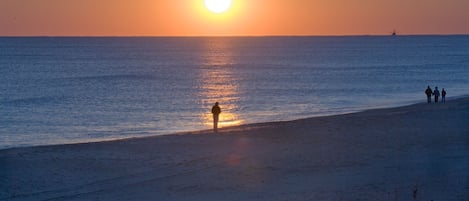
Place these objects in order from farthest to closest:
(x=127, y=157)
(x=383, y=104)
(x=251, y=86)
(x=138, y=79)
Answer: (x=138, y=79) < (x=251, y=86) < (x=383, y=104) < (x=127, y=157)

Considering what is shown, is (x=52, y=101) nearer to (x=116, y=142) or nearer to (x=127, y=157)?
(x=116, y=142)

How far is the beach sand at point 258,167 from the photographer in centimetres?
1808

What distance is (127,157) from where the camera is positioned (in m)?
22.8

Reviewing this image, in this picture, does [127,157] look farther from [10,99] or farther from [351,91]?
[351,91]

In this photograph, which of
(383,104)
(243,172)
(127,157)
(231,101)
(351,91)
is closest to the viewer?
(243,172)

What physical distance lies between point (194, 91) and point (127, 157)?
45.8m

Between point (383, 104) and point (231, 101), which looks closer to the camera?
point (383, 104)

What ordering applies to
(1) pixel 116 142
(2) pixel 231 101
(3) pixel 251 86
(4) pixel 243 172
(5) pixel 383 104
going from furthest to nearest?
(3) pixel 251 86 < (2) pixel 231 101 < (5) pixel 383 104 < (1) pixel 116 142 < (4) pixel 243 172

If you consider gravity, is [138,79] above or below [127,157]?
above

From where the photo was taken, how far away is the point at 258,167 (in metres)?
20.9

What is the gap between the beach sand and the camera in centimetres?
1808

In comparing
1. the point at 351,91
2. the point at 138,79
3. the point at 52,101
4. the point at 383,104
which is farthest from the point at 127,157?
the point at 138,79

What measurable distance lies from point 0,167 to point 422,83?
58.7m

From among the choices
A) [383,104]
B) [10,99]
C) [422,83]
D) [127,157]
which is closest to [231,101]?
[383,104]
